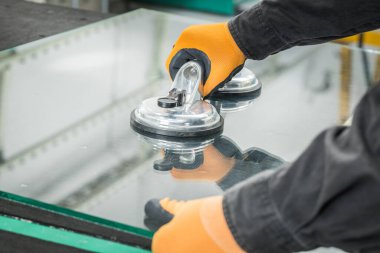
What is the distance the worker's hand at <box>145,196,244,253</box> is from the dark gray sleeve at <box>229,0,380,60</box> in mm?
615

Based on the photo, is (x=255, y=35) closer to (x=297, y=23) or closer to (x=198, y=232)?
(x=297, y=23)

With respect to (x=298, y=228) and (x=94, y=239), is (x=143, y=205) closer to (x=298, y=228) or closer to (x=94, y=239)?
(x=94, y=239)

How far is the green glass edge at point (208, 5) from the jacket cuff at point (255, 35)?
2914mm

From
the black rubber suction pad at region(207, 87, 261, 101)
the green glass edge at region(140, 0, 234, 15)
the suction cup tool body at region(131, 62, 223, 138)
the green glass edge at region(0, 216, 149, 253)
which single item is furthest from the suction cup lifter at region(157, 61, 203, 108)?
the green glass edge at region(140, 0, 234, 15)

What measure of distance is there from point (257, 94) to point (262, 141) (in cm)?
32

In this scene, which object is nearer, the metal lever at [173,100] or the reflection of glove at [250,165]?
the reflection of glove at [250,165]

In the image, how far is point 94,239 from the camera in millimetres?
1068

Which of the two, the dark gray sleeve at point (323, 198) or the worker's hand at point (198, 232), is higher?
the dark gray sleeve at point (323, 198)

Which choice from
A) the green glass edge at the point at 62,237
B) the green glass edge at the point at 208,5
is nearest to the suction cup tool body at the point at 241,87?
the green glass edge at the point at 62,237

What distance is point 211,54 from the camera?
1.55 m

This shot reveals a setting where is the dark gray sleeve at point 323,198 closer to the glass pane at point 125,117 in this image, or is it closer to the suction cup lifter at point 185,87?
the glass pane at point 125,117

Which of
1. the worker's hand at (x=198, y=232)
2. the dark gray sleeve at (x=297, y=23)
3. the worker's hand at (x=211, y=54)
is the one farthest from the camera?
the worker's hand at (x=211, y=54)

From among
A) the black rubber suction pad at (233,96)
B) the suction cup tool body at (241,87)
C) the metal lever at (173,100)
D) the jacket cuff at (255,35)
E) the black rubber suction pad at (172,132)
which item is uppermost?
the jacket cuff at (255,35)

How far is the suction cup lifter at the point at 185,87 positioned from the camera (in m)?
1.37
